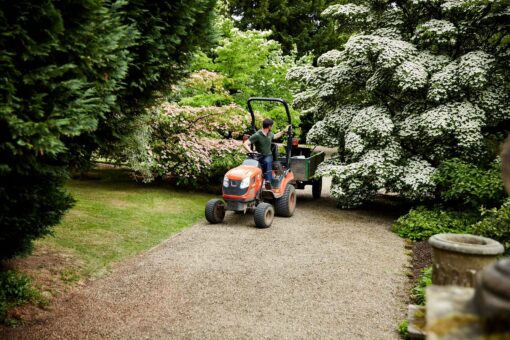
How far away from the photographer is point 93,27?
144 inches

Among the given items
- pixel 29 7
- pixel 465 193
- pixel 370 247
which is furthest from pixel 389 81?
pixel 29 7

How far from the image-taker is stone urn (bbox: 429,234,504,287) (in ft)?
7.63

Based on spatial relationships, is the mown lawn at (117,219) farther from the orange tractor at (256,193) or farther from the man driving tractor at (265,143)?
the man driving tractor at (265,143)

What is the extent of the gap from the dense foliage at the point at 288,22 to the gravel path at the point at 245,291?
2041cm

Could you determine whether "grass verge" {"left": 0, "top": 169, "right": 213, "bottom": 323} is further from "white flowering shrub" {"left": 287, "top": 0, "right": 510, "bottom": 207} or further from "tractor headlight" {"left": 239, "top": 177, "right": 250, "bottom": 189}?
"white flowering shrub" {"left": 287, "top": 0, "right": 510, "bottom": 207}

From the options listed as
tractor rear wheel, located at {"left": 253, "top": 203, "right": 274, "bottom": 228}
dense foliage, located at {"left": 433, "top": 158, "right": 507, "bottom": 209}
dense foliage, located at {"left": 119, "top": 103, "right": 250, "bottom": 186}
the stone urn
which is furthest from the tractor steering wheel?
the stone urn

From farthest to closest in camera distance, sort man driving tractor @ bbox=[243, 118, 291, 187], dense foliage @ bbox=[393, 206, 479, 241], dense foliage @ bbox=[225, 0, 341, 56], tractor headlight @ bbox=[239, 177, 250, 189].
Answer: dense foliage @ bbox=[225, 0, 341, 56] < man driving tractor @ bbox=[243, 118, 291, 187] < tractor headlight @ bbox=[239, 177, 250, 189] < dense foliage @ bbox=[393, 206, 479, 241]

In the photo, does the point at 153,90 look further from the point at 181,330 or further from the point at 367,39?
the point at 367,39

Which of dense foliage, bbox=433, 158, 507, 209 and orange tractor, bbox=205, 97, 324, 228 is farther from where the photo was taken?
orange tractor, bbox=205, 97, 324, 228

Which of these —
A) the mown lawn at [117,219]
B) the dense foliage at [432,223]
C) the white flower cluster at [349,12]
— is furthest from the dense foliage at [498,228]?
the white flower cluster at [349,12]

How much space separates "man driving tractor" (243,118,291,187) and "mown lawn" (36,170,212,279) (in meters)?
1.78

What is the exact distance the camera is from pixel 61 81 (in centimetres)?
360

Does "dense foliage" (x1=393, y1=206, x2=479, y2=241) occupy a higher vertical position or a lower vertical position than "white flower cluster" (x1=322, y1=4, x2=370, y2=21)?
lower

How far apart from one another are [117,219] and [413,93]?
6.75m
